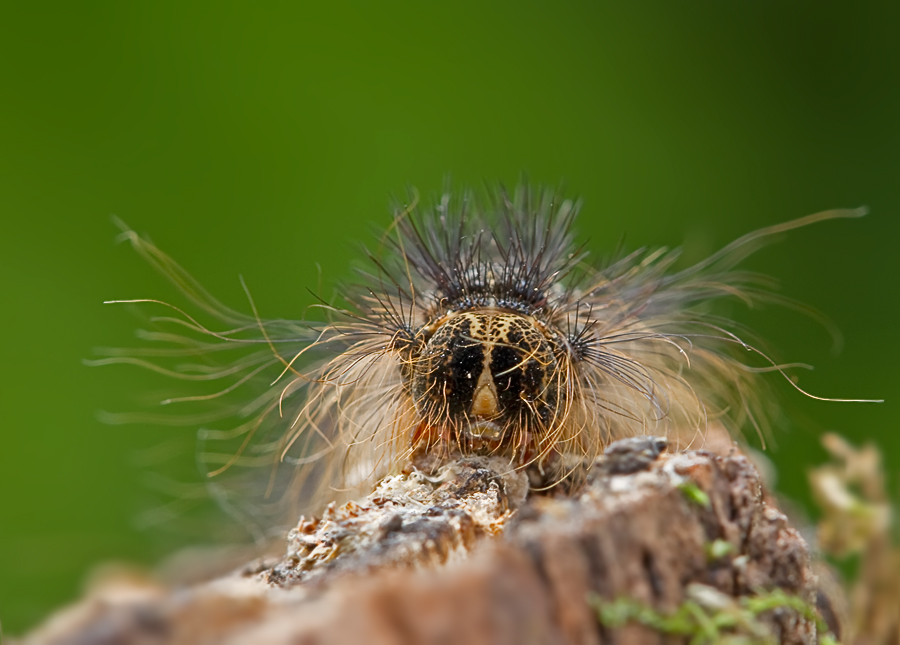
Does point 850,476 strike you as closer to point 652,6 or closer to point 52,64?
point 652,6

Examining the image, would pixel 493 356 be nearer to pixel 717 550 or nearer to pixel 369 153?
pixel 717 550

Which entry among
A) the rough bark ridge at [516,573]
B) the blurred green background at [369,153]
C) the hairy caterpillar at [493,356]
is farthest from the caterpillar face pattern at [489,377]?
the blurred green background at [369,153]

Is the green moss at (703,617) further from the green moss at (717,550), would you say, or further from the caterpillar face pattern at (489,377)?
the caterpillar face pattern at (489,377)

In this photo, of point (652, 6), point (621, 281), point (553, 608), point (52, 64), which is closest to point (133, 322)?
point (52, 64)

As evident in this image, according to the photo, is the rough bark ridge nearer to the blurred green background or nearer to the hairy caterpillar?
the hairy caterpillar

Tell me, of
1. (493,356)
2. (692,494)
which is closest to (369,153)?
(493,356)
